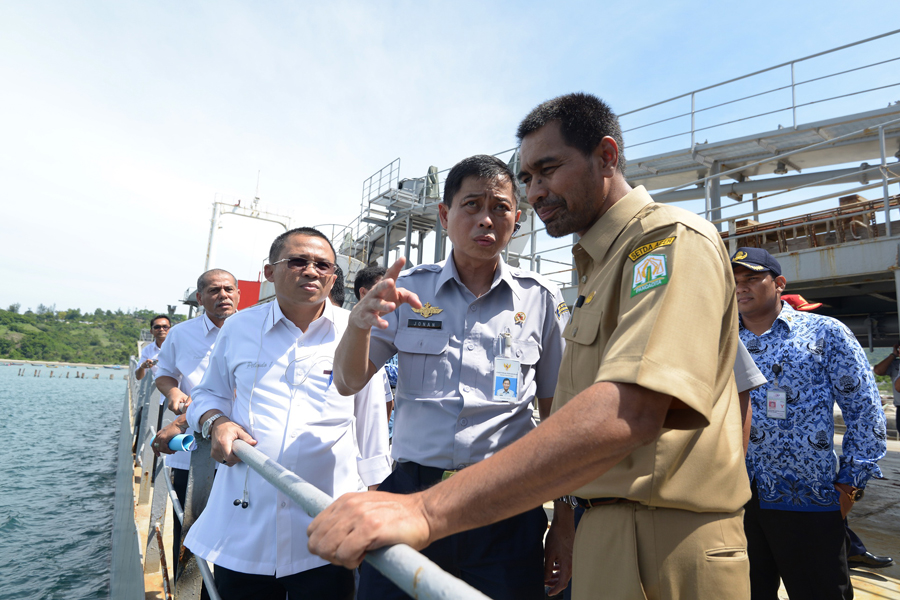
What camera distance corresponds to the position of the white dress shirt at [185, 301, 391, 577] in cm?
200

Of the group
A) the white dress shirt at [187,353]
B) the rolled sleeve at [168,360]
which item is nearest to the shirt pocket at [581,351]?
the white dress shirt at [187,353]

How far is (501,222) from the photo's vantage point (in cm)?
192

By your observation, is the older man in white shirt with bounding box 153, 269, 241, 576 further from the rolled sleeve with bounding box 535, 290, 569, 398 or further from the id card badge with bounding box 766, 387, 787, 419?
the id card badge with bounding box 766, 387, 787, 419

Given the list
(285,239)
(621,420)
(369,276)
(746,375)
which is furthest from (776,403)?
(369,276)

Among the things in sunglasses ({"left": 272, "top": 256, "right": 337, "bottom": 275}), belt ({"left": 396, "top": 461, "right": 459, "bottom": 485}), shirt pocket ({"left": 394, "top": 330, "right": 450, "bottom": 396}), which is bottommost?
belt ({"left": 396, "top": 461, "right": 459, "bottom": 485})

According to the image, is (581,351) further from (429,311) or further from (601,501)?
(429,311)

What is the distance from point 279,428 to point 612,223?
1625 mm

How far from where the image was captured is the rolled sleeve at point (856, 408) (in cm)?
245

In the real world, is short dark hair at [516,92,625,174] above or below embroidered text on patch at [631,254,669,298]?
above

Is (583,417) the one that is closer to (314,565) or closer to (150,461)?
(314,565)

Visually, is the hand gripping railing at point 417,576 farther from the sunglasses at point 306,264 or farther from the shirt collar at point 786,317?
the shirt collar at point 786,317

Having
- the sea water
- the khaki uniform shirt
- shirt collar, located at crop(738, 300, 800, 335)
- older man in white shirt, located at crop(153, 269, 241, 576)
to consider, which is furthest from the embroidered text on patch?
the sea water

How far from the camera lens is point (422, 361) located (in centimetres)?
189

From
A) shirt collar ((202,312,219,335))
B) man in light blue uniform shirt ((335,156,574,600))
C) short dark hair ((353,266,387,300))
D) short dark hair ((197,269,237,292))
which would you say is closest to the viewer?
man in light blue uniform shirt ((335,156,574,600))
